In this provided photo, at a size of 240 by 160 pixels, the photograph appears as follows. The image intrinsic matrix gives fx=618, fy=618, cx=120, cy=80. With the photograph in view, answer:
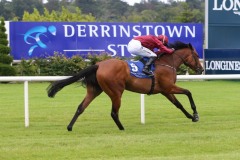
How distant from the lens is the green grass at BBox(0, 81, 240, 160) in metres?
7.30

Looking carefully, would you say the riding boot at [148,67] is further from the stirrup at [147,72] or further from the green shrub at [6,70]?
the green shrub at [6,70]

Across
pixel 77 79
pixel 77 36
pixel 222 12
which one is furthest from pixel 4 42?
pixel 77 79

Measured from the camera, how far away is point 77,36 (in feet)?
85.7

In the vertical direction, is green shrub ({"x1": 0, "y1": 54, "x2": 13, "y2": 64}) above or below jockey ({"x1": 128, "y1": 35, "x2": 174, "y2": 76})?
below

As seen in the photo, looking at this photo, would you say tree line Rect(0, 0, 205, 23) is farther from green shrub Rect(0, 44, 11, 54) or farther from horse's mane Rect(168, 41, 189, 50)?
horse's mane Rect(168, 41, 189, 50)

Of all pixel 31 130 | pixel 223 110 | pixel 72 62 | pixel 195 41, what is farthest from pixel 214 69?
pixel 31 130

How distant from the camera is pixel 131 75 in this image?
9.62 m

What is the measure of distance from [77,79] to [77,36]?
1671cm

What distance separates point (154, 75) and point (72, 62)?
15377 mm

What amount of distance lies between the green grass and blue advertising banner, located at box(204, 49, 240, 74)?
28.2 ft

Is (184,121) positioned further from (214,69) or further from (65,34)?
(65,34)

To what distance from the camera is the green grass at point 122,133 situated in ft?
23.9

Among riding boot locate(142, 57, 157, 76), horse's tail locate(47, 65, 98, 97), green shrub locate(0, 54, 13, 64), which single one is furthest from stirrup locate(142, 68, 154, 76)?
green shrub locate(0, 54, 13, 64)

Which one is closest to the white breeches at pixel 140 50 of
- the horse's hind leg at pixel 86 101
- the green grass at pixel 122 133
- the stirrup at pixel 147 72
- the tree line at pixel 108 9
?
the stirrup at pixel 147 72
